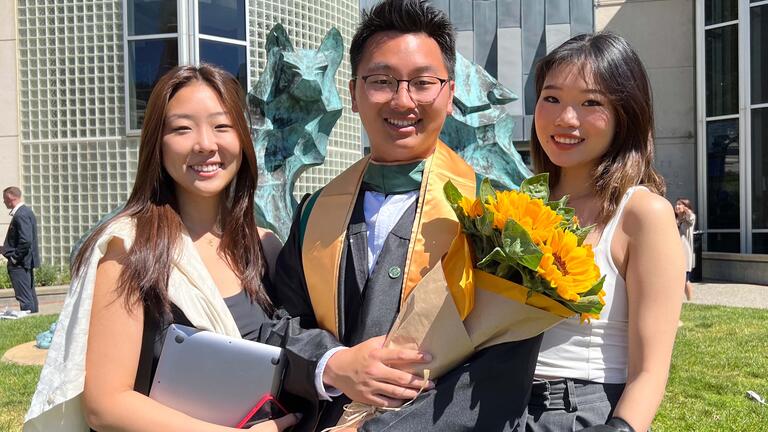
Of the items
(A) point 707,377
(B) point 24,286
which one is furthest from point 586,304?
(B) point 24,286

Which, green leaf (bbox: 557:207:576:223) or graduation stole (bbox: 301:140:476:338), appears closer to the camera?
green leaf (bbox: 557:207:576:223)

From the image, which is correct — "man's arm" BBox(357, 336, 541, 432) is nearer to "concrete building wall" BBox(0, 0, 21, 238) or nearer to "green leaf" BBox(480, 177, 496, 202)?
"green leaf" BBox(480, 177, 496, 202)

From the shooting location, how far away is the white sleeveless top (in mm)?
1733

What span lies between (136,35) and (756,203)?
439 inches

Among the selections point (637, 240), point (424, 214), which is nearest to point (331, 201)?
point (424, 214)

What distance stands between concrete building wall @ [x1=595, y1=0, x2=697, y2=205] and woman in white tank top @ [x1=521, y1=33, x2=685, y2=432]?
13.3m

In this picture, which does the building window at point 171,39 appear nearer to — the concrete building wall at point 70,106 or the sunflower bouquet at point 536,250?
the concrete building wall at point 70,106

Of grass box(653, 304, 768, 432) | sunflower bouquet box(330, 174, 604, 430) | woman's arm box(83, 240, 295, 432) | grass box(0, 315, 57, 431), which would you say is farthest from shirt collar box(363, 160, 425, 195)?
grass box(0, 315, 57, 431)

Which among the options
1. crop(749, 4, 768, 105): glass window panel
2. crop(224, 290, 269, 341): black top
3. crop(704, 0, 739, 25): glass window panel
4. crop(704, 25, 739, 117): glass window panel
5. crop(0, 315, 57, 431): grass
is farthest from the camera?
crop(704, 25, 739, 117): glass window panel

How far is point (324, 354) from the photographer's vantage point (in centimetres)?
176

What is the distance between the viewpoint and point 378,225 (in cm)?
196

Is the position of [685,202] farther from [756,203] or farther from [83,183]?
[83,183]

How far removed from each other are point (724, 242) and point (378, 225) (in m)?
13.1

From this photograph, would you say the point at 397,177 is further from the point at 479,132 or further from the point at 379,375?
the point at 479,132
